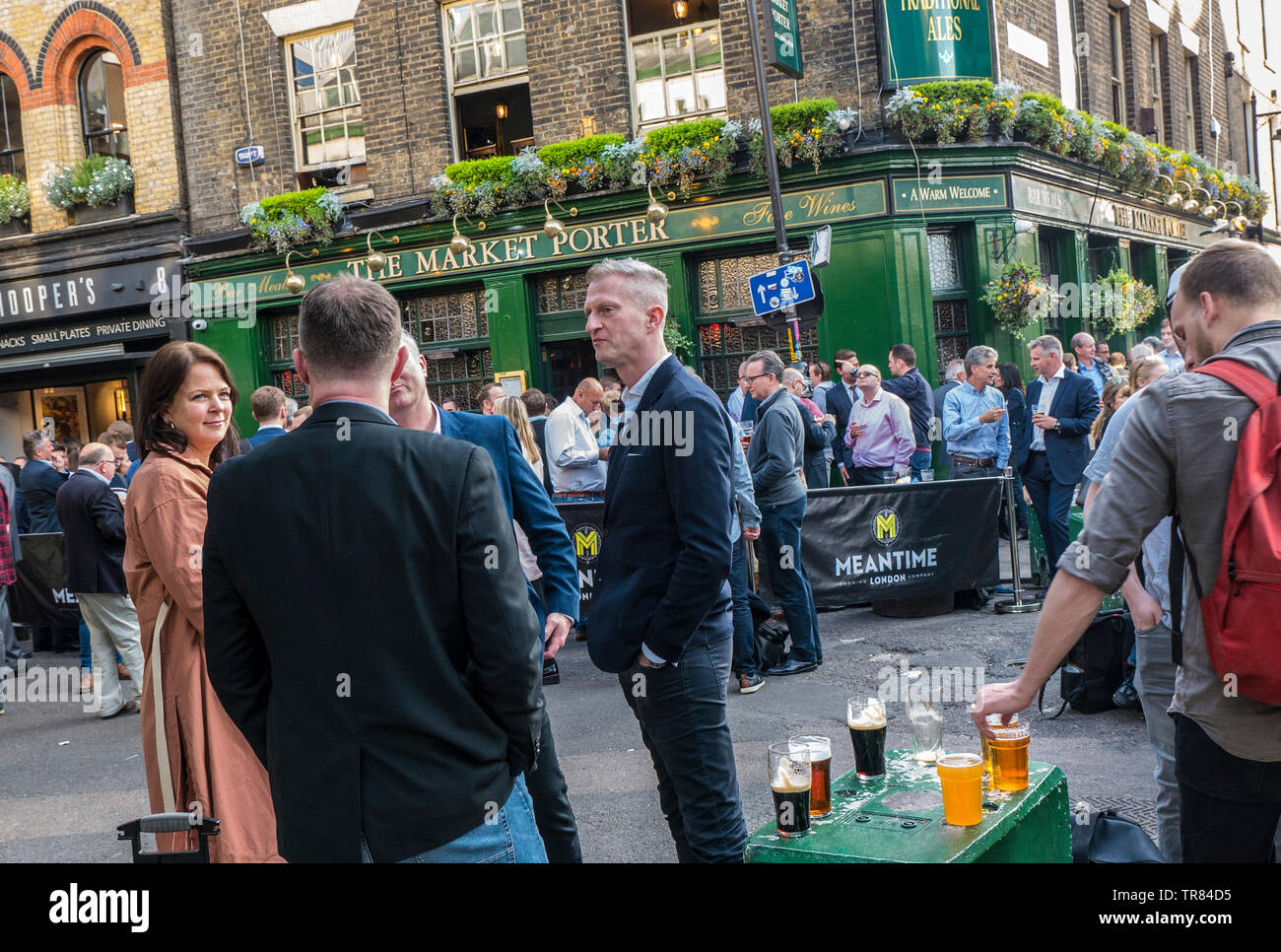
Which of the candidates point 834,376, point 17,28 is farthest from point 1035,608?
point 17,28

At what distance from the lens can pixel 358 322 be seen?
2271mm

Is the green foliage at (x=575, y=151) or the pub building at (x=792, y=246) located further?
the green foliage at (x=575, y=151)

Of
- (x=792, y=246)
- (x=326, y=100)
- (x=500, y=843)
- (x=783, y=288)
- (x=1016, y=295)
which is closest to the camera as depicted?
(x=500, y=843)

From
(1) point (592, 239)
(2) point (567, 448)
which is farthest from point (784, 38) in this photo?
(2) point (567, 448)

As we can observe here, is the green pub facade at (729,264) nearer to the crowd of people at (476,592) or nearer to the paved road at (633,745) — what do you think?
the paved road at (633,745)

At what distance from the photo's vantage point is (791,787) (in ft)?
8.24

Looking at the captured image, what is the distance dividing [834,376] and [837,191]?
2284 millimetres

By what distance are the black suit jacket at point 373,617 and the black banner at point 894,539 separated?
258 inches

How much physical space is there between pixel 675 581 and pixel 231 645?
135 centimetres

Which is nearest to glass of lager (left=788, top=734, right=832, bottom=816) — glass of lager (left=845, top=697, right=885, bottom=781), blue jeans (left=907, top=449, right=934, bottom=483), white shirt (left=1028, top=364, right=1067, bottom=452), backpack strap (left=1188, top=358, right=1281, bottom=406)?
glass of lager (left=845, top=697, right=885, bottom=781)

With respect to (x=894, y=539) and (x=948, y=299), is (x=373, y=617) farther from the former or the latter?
(x=948, y=299)

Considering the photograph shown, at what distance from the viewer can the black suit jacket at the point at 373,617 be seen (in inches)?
83.8

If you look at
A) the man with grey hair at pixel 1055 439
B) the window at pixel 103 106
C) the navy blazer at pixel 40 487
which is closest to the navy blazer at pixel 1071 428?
the man with grey hair at pixel 1055 439
